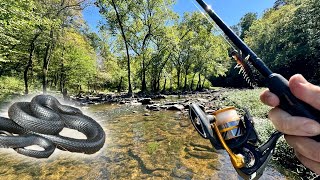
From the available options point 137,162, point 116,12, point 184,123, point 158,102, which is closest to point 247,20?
point 116,12

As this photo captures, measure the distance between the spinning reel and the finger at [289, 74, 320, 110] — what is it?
790 mm

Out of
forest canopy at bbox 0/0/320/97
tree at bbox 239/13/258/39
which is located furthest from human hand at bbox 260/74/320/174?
tree at bbox 239/13/258/39

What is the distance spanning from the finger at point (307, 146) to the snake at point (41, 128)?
2161 mm

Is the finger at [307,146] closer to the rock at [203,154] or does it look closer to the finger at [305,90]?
the finger at [305,90]

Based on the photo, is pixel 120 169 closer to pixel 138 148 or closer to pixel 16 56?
pixel 138 148

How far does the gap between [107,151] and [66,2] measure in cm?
2193

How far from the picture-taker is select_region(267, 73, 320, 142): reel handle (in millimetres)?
1436

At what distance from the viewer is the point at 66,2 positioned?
27.7 metres

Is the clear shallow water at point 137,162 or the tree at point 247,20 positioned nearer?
the clear shallow water at point 137,162

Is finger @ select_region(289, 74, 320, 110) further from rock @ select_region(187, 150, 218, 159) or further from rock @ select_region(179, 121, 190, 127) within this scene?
rock @ select_region(179, 121, 190, 127)

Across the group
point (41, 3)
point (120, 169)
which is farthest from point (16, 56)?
point (120, 169)

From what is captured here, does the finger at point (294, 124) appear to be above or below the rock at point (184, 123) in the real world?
above

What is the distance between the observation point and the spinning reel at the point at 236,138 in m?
2.25

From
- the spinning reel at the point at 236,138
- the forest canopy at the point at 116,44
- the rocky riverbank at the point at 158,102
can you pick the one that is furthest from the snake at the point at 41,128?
the rocky riverbank at the point at 158,102
